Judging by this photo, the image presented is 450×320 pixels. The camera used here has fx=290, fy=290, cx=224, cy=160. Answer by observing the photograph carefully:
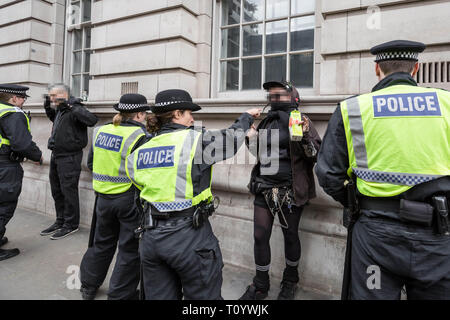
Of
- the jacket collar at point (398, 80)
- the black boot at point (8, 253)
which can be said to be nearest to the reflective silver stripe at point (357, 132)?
the jacket collar at point (398, 80)

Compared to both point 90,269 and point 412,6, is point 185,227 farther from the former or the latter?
point 412,6

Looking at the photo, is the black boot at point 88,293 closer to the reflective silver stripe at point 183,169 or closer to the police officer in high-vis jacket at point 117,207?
the police officer in high-vis jacket at point 117,207

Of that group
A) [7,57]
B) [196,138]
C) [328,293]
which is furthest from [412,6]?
[7,57]

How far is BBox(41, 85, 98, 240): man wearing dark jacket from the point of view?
4.79 m

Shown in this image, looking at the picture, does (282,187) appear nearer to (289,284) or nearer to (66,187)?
(289,284)

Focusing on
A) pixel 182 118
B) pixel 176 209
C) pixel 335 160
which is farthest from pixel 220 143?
pixel 335 160

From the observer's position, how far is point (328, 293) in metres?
3.29

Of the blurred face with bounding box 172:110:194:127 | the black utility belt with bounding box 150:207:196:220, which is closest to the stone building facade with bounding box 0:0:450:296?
the blurred face with bounding box 172:110:194:127

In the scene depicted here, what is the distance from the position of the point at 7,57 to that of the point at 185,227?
8817mm

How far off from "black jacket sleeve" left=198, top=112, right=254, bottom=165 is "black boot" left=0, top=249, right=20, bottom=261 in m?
3.80

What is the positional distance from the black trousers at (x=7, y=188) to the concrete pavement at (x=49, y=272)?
0.61m

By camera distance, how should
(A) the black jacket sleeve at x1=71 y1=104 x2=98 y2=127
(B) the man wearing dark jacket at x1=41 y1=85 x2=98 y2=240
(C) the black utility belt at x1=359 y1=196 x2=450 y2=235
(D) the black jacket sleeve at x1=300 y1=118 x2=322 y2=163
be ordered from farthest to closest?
(B) the man wearing dark jacket at x1=41 y1=85 x2=98 y2=240 < (A) the black jacket sleeve at x1=71 y1=104 x2=98 y2=127 < (D) the black jacket sleeve at x1=300 y1=118 x2=322 y2=163 < (C) the black utility belt at x1=359 y1=196 x2=450 y2=235

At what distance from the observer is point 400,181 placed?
1.70 metres

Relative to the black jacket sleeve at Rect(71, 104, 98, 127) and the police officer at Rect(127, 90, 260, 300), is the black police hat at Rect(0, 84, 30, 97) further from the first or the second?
the police officer at Rect(127, 90, 260, 300)
